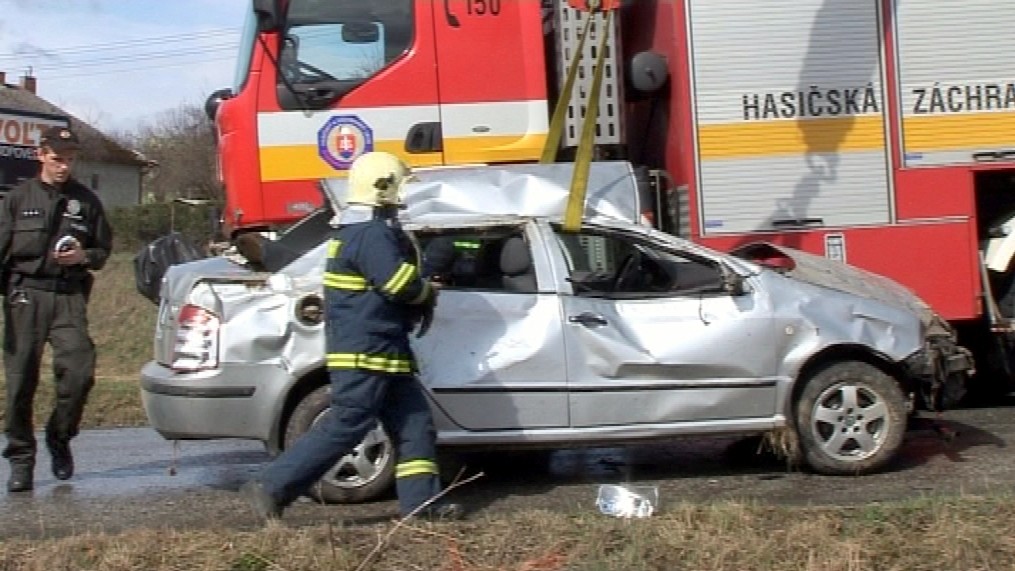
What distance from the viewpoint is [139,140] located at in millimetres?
63438

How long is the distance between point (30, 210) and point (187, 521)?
2043 millimetres

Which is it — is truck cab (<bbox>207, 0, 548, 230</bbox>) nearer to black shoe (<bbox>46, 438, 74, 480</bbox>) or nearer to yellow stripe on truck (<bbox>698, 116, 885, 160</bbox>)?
yellow stripe on truck (<bbox>698, 116, 885, 160</bbox>)

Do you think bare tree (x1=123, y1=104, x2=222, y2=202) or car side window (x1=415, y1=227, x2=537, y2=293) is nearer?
car side window (x1=415, y1=227, x2=537, y2=293)

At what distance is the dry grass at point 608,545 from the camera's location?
17.5 ft

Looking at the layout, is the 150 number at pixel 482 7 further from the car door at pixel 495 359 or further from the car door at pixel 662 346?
the car door at pixel 495 359

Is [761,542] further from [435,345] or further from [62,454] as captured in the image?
[62,454]

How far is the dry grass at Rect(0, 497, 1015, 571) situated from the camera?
17.5 ft

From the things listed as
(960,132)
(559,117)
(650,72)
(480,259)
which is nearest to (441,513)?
(480,259)

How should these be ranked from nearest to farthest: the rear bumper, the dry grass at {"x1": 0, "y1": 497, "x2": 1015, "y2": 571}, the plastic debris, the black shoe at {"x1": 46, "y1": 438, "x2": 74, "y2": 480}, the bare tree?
the dry grass at {"x1": 0, "y1": 497, "x2": 1015, "y2": 571} < the plastic debris < the rear bumper < the black shoe at {"x1": 46, "y1": 438, "x2": 74, "y2": 480} < the bare tree

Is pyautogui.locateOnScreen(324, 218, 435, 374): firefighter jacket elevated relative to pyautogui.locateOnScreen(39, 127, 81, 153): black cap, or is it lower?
lower

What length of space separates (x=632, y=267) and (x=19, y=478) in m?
3.61

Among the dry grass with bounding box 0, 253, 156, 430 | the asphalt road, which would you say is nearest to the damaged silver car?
the asphalt road

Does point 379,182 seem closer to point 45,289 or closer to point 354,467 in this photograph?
point 354,467

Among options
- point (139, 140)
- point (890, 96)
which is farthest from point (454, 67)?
point (139, 140)
